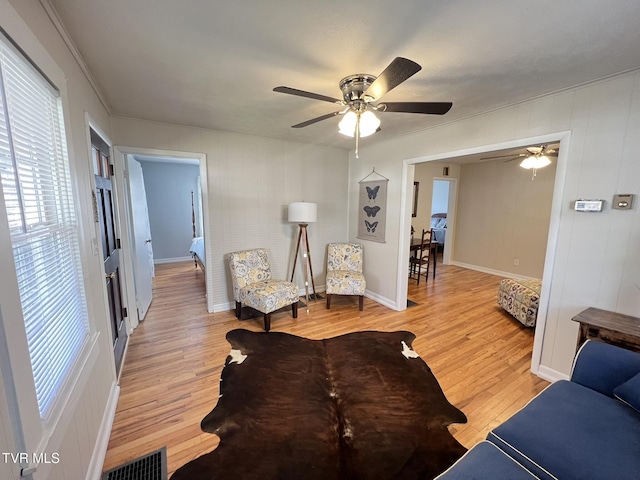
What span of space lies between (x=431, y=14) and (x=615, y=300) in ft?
7.99

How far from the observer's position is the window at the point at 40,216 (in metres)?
0.93

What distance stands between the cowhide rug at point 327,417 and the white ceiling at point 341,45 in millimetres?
2462

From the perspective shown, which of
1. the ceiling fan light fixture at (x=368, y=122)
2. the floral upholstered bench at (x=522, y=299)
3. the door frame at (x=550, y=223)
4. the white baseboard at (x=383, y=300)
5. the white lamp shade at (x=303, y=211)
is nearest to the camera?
the ceiling fan light fixture at (x=368, y=122)

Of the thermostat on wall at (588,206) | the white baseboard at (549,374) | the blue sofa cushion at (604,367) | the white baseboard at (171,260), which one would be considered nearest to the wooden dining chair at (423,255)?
the white baseboard at (549,374)

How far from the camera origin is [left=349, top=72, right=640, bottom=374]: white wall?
1.91 m

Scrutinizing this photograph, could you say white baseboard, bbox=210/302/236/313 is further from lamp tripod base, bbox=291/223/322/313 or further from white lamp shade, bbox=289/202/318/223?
white lamp shade, bbox=289/202/318/223

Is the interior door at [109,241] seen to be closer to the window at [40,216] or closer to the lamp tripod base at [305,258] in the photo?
the window at [40,216]

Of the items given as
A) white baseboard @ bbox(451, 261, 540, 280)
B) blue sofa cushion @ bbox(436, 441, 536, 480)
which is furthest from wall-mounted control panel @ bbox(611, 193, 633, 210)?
white baseboard @ bbox(451, 261, 540, 280)

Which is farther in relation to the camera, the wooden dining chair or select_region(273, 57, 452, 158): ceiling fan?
the wooden dining chair

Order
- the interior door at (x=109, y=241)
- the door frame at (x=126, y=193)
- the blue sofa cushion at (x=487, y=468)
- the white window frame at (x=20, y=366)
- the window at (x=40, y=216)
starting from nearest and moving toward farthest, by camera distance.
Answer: the white window frame at (x=20, y=366), the window at (x=40, y=216), the blue sofa cushion at (x=487, y=468), the interior door at (x=109, y=241), the door frame at (x=126, y=193)

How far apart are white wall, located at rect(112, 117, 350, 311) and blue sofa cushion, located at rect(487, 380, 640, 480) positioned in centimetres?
332

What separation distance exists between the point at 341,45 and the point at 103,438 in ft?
9.23

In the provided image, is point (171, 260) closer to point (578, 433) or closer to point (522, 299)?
point (522, 299)

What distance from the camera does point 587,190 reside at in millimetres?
2082
